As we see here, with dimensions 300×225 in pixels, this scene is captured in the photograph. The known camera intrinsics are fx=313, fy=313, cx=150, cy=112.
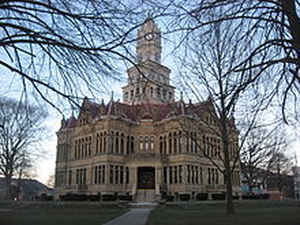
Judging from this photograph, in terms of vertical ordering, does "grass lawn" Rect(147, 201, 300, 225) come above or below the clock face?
below

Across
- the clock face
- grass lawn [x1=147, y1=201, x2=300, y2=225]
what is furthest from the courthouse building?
the clock face

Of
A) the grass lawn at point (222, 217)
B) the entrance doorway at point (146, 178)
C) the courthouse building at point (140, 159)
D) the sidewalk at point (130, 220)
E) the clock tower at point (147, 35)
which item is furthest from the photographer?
the entrance doorway at point (146, 178)

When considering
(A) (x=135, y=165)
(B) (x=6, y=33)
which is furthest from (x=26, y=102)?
(A) (x=135, y=165)

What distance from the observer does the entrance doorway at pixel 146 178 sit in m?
39.0

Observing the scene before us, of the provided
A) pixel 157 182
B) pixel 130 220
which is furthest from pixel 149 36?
pixel 157 182

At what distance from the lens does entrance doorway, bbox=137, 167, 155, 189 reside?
1535 inches

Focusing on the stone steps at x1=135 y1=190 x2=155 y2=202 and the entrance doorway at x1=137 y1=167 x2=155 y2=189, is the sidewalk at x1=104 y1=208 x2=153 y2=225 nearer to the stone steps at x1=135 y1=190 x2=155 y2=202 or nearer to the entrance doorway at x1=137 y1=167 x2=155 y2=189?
the stone steps at x1=135 y1=190 x2=155 y2=202

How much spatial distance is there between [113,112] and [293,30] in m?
31.8

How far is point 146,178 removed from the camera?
39.5m

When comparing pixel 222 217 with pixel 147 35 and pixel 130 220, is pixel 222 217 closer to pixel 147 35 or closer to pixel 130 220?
pixel 130 220

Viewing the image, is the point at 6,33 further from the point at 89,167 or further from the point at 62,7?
the point at 89,167

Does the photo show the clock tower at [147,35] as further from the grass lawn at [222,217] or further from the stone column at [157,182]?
the stone column at [157,182]

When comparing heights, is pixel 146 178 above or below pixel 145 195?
Result: above

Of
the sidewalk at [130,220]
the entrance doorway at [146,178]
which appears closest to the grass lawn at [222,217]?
the sidewalk at [130,220]
